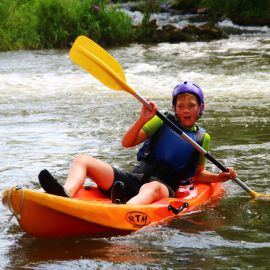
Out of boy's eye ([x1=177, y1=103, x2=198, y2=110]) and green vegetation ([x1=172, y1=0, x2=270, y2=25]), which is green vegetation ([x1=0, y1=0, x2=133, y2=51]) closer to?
green vegetation ([x1=172, y1=0, x2=270, y2=25])

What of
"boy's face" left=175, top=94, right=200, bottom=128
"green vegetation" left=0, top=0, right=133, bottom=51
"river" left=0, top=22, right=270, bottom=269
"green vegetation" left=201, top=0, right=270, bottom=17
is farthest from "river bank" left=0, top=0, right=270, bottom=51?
"boy's face" left=175, top=94, right=200, bottom=128

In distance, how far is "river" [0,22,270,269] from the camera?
3.85m

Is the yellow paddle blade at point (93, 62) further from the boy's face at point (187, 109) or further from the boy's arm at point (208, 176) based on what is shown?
the boy's arm at point (208, 176)

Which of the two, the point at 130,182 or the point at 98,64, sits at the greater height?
the point at 98,64

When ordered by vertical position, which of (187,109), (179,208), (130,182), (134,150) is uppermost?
(187,109)

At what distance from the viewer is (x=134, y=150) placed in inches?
259

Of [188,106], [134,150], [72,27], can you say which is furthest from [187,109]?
[72,27]

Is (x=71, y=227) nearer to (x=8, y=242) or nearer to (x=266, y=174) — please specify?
(x=8, y=242)

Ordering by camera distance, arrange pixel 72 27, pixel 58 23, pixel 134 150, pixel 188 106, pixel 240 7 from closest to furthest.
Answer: pixel 188 106 → pixel 134 150 → pixel 58 23 → pixel 72 27 → pixel 240 7

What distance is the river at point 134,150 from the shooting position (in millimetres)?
3850

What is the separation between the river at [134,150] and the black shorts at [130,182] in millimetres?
327

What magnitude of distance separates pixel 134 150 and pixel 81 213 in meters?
2.70

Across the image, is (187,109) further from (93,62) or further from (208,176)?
(93,62)

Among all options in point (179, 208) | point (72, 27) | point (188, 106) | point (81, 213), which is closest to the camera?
point (81, 213)
